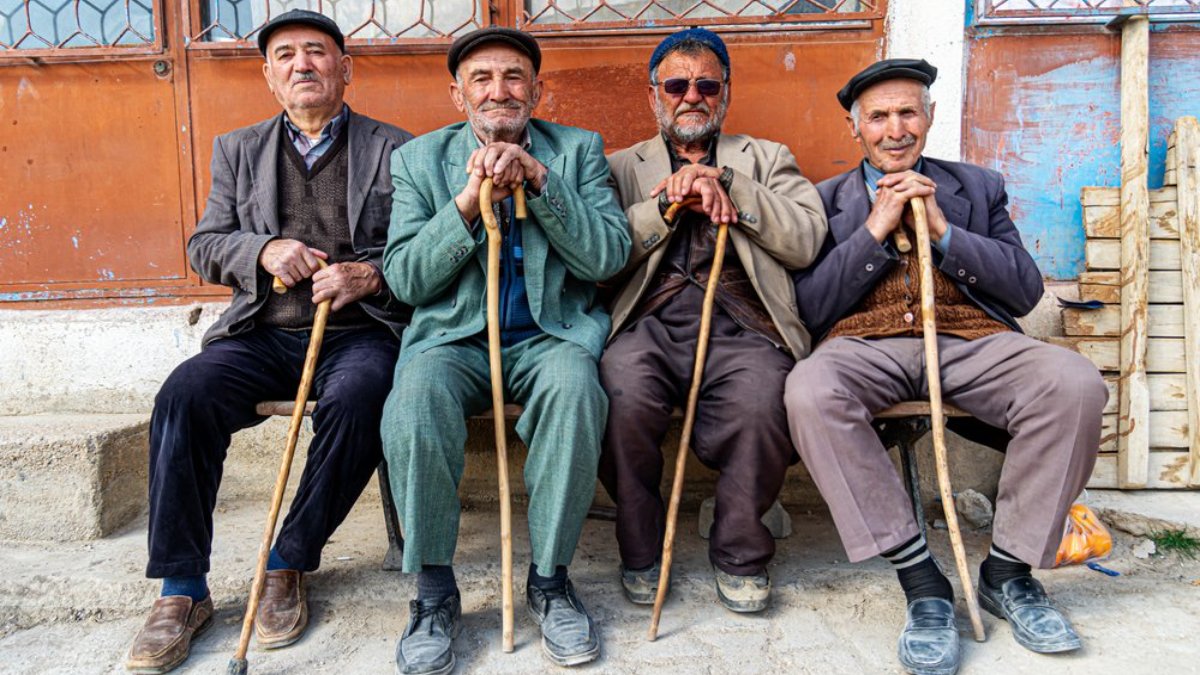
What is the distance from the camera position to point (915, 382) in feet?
8.73

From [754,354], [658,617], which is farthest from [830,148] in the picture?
[658,617]

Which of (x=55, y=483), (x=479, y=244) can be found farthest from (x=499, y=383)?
(x=55, y=483)

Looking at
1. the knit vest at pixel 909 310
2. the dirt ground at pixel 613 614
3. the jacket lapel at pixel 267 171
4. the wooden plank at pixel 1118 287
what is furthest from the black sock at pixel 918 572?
the jacket lapel at pixel 267 171

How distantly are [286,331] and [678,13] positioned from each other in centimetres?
219

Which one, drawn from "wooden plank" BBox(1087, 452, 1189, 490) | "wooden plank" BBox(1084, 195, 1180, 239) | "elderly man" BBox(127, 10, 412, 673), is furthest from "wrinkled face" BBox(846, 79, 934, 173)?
"elderly man" BBox(127, 10, 412, 673)

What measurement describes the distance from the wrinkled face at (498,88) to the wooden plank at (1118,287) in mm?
2458

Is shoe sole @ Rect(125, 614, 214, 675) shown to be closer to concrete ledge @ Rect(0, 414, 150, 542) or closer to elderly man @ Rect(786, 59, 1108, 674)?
concrete ledge @ Rect(0, 414, 150, 542)

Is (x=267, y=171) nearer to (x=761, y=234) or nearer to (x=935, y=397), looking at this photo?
(x=761, y=234)

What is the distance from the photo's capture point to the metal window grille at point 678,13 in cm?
361

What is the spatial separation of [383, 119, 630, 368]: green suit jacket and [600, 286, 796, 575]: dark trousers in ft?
0.63

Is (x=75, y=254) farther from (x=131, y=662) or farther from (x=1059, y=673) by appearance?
(x=1059, y=673)

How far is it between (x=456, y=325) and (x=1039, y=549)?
189 cm

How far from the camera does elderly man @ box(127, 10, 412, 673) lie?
7.95ft

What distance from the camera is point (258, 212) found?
2.92 metres
